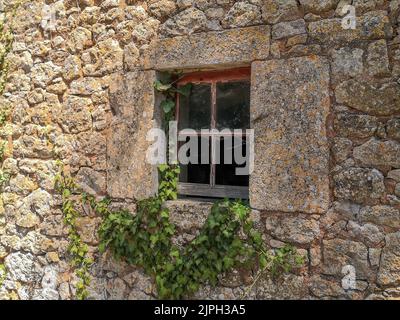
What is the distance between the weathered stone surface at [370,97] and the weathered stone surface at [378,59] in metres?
0.07

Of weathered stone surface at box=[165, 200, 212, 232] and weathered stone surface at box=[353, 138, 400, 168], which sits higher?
weathered stone surface at box=[353, 138, 400, 168]

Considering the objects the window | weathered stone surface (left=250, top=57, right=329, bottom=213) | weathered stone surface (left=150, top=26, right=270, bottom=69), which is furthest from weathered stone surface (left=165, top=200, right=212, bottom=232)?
weathered stone surface (left=150, top=26, right=270, bottom=69)

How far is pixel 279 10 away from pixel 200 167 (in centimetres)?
111

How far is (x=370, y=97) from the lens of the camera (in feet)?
6.79

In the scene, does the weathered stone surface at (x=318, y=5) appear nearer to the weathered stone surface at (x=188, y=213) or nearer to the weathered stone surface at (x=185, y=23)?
the weathered stone surface at (x=185, y=23)

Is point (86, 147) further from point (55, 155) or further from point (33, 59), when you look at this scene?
point (33, 59)

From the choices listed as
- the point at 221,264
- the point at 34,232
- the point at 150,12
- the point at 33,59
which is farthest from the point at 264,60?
the point at 34,232

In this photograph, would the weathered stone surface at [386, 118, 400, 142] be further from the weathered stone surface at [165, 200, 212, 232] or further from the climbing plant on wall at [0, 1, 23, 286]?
the climbing plant on wall at [0, 1, 23, 286]

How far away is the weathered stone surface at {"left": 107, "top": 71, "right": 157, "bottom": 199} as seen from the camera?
8.64 ft

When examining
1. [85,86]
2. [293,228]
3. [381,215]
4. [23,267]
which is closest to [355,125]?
[381,215]

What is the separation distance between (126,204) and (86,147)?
0.53m

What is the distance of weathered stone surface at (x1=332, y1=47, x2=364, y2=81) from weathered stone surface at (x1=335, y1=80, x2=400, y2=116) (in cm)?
5

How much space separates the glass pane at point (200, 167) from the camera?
264 cm

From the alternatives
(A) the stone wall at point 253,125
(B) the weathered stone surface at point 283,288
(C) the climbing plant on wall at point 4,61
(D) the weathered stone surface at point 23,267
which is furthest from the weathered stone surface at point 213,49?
(D) the weathered stone surface at point 23,267
